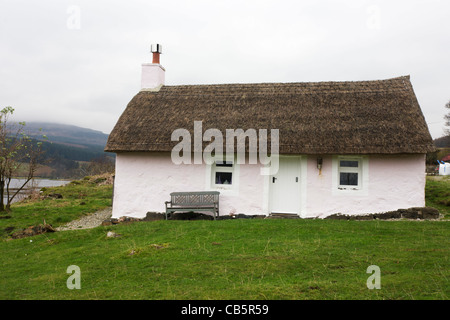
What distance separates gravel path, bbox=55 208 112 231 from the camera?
1213cm

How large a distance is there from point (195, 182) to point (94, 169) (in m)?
26.4

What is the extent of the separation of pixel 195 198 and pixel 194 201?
0.36 feet

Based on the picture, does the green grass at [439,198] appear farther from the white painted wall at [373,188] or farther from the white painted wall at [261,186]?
the white painted wall at [261,186]

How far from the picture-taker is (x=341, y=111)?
12250 millimetres

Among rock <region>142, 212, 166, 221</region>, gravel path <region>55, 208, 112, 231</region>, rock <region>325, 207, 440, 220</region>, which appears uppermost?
rock <region>325, 207, 440, 220</region>

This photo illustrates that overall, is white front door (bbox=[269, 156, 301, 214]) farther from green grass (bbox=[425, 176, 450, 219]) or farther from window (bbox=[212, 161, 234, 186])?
green grass (bbox=[425, 176, 450, 219])

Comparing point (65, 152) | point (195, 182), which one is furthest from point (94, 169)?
point (65, 152)

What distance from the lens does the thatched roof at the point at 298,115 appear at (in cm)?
1117

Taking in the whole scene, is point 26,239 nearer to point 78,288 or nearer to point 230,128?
point 78,288

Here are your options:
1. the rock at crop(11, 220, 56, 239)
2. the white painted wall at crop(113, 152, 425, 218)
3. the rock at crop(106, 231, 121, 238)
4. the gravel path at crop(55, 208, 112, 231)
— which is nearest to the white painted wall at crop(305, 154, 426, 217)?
the white painted wall at crop(113, 152, 425, 218)

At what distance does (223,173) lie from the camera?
40.6 ft

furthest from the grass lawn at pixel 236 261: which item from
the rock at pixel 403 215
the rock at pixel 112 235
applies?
the rock at pixel 403 215

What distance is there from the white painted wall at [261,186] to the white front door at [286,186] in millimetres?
284

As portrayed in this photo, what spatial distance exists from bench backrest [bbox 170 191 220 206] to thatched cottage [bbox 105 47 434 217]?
0.38 m
